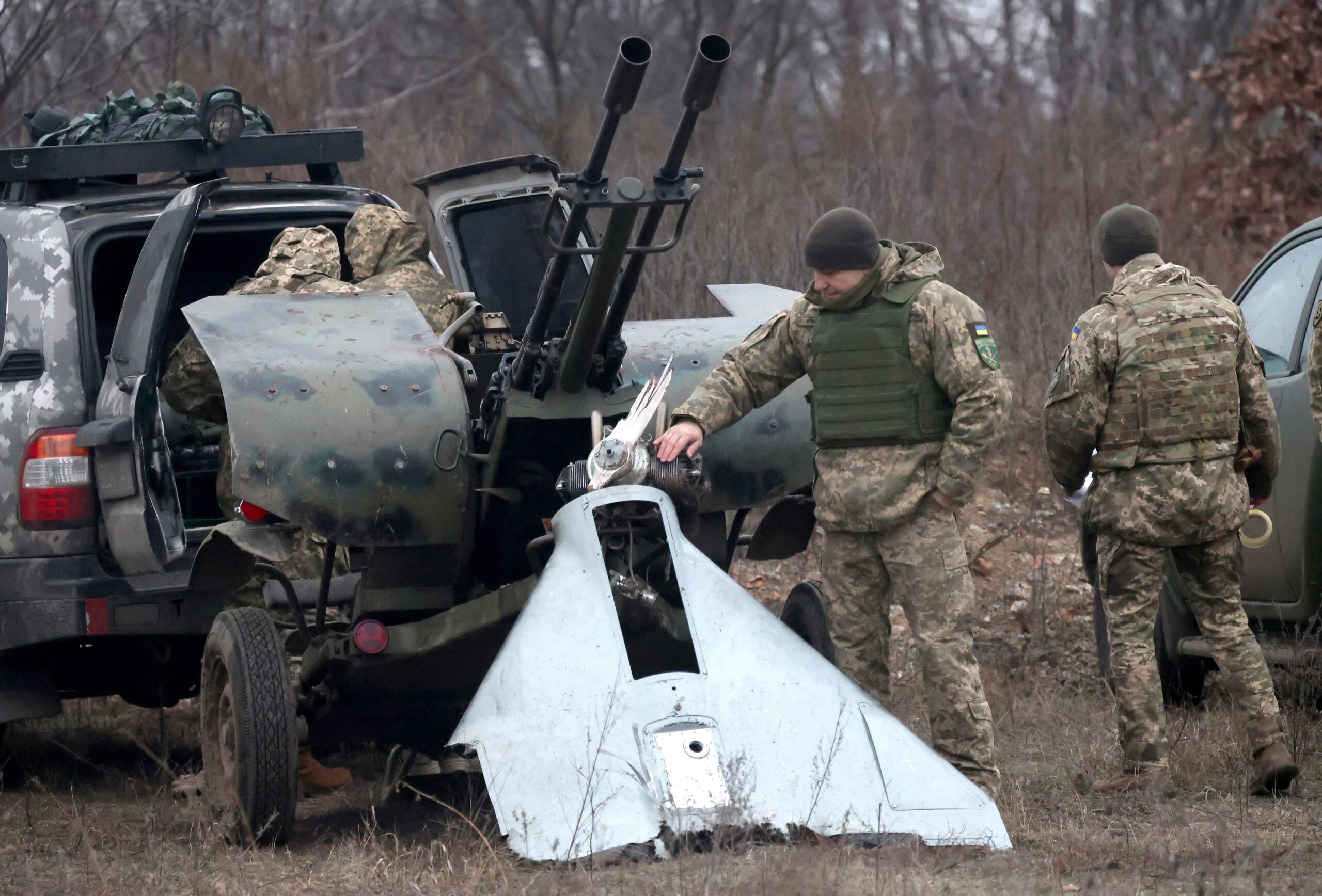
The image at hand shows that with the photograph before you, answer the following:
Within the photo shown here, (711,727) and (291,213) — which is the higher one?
(291,213)

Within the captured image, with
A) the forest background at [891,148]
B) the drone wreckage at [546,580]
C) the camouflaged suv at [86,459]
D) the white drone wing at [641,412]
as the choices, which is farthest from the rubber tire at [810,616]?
the forest background at [891,148]

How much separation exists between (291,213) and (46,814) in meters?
2.26

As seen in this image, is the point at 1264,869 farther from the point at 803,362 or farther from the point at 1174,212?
the point at 1174,212

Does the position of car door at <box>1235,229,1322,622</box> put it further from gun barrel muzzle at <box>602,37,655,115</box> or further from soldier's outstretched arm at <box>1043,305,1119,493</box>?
gun barrel muzzle at <box>602,37,655,115</box>

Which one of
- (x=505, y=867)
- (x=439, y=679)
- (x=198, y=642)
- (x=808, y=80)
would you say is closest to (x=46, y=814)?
(x=198, y=642)

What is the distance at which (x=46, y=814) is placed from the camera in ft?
18.0

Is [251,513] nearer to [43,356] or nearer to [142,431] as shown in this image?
[142,431]

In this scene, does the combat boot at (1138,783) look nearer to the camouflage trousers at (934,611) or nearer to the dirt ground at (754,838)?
the dirt ground at (754,838)

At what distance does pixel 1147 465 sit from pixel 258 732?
273cm

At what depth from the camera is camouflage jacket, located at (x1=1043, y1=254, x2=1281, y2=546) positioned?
521cm

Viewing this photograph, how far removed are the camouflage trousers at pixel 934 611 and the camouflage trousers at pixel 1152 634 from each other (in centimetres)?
55

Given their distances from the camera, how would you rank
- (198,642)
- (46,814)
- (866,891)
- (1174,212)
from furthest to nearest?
(1174,212), (198,642), (46,814), (866,891)

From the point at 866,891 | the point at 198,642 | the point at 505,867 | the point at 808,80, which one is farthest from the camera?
the point at 808,80

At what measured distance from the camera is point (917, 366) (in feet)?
16.4
